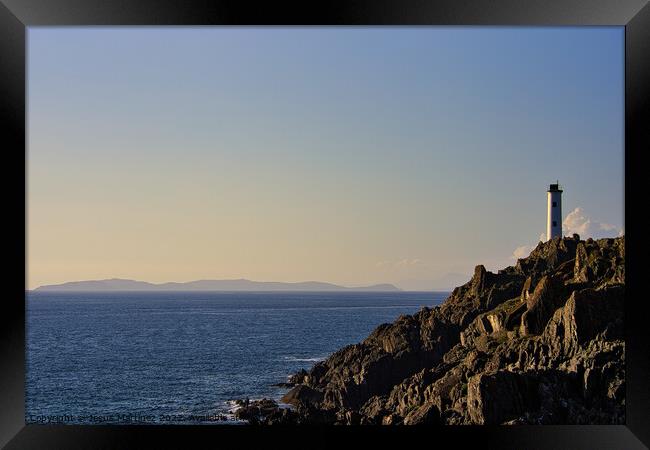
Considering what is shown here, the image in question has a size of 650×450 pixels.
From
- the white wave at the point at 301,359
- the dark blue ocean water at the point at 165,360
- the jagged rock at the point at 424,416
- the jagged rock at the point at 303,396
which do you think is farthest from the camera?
the white wave at the point at 301,359

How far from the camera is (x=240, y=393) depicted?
38.5m

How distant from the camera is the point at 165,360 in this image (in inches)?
1998

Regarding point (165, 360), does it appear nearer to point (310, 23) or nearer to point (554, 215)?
point (554, 215)

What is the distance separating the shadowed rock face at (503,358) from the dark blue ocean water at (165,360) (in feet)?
21.2

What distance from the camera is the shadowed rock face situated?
18422 mm

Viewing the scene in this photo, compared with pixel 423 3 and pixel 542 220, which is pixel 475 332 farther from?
pixel 542 220

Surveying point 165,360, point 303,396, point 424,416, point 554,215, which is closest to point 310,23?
point 424,416

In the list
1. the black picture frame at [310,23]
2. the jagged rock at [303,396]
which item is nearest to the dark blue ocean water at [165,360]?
the jagged rock at [303,396]

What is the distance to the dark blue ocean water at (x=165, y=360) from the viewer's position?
38.4 meters

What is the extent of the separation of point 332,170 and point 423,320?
59124mm

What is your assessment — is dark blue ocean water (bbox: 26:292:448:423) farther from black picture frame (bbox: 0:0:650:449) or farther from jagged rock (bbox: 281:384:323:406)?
black picture frame (bbox: 0:0:650:449)

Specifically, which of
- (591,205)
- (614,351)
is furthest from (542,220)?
(614,351)

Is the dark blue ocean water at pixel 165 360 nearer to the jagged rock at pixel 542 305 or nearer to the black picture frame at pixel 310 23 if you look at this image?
the jagged rock at pixel 542 305

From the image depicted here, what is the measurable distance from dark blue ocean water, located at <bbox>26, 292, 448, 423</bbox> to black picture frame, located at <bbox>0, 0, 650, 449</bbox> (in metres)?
27.9
